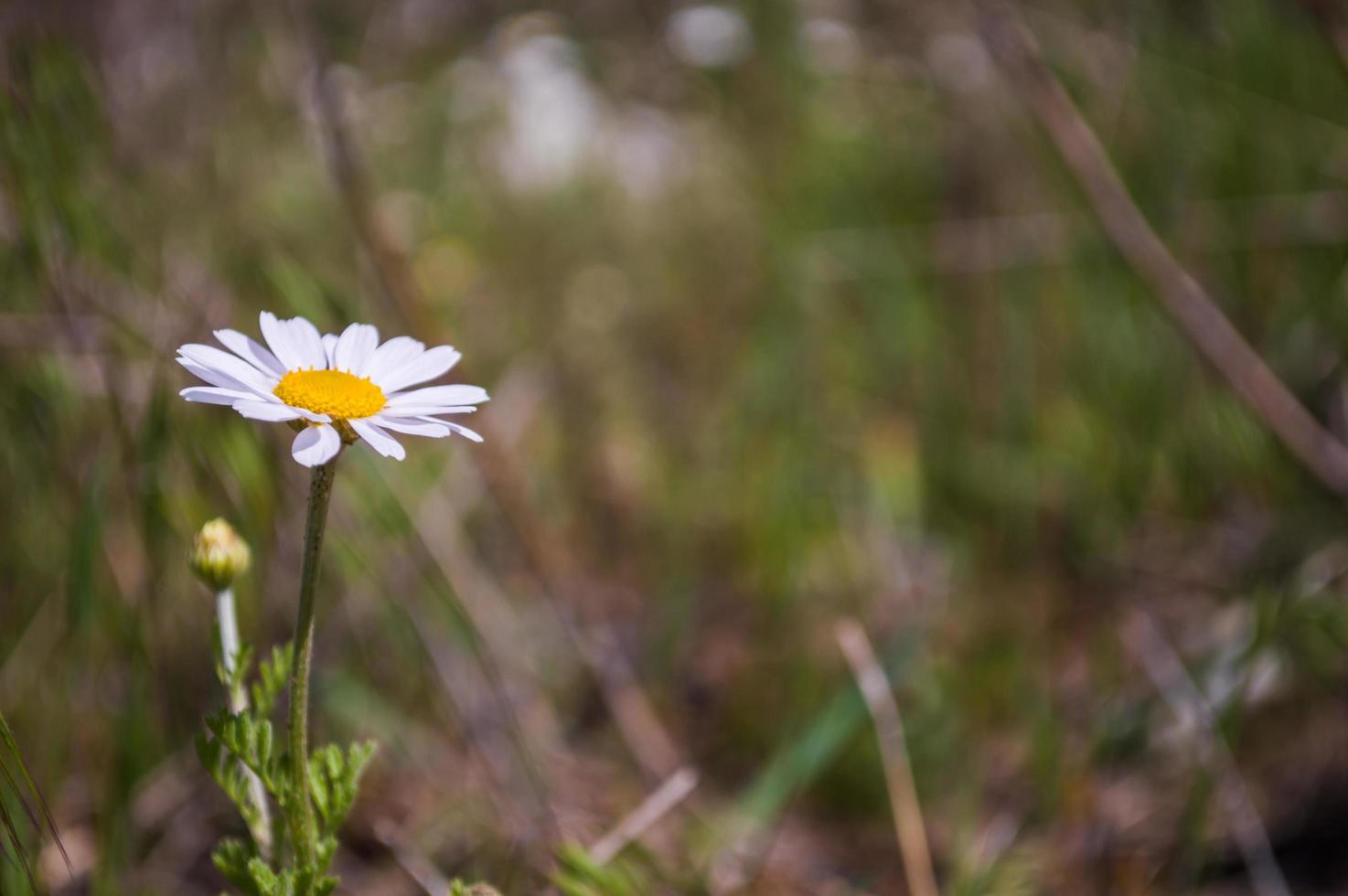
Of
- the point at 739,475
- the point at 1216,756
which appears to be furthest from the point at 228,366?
the point at 739,475

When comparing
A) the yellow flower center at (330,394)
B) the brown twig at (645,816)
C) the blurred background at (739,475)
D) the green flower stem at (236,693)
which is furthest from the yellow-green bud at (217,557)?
the brown twig at (645,816)

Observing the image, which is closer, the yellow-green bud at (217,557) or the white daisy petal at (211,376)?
the white daisy petal at (211,376)

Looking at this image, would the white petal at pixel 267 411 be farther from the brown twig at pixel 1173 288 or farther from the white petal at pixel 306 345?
the brown twig at pixel 1173 288

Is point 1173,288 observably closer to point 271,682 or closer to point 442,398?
Answer: point 442,398

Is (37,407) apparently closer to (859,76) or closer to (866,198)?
(866,198)

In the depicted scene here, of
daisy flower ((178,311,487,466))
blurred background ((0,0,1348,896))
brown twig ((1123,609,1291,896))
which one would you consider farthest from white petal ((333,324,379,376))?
brown twig ((1123,609,1291,896))

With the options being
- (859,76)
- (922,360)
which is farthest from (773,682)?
(859,76)

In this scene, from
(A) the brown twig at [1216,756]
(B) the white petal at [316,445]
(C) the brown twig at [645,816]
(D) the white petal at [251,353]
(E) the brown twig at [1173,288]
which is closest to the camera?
(B) the white petal at [316,445]
